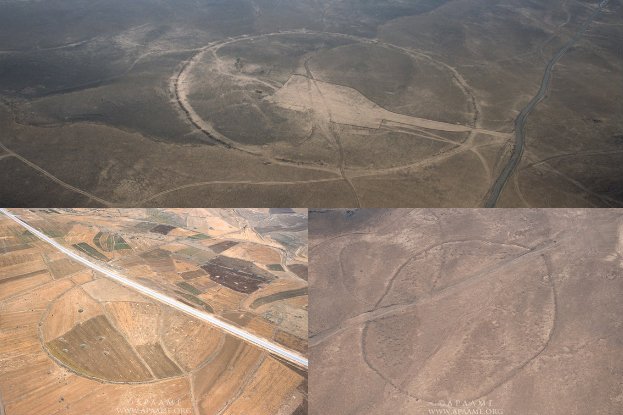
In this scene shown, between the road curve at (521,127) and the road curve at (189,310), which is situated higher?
the road curve at (189,310)

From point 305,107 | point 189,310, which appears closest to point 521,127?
point 305,107

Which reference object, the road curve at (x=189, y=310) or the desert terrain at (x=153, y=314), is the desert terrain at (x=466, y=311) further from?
the desert terrain at (x=153, y=314)

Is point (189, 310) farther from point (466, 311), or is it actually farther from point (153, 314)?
point (466, 311)

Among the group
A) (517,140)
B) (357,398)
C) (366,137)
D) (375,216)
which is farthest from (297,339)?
(517,140)

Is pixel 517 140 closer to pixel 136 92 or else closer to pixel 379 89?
pixel 379 89

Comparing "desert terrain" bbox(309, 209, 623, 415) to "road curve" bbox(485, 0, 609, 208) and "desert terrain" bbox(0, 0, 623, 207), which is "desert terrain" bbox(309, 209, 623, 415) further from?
"desert terrain" bbox(0, 0, 623, 207)

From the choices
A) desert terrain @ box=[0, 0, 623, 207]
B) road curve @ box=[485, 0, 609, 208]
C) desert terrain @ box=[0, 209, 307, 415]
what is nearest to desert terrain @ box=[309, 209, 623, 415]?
desert terrain @ box=[0, 209, 307, 415]

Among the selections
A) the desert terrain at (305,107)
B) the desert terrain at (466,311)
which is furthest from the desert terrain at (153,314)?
the desert terrain at (305,107)
